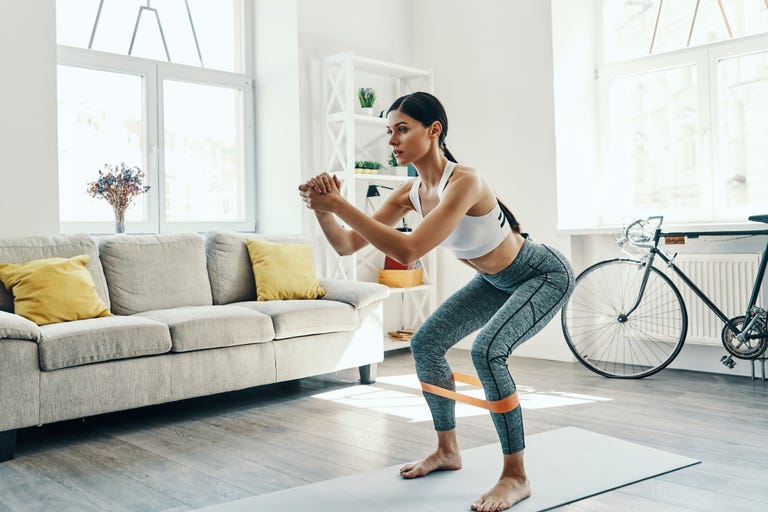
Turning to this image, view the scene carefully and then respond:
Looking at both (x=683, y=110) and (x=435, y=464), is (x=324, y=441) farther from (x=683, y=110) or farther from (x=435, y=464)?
(x=683, y=110)

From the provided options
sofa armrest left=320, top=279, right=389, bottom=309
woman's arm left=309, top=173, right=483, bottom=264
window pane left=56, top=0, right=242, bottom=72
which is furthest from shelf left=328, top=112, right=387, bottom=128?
woman's arm left=309, top=173, right=483, bottom=264

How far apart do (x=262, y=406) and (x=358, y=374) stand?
3.09ft

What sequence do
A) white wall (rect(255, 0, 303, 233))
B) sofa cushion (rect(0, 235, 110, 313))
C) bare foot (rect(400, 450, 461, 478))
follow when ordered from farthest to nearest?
white wall (rect(255, 0, 303, 233)) → sofa cushion (rect(0, 235, 110, 313)) → bare foot (rect(400, 450, 461, 478))

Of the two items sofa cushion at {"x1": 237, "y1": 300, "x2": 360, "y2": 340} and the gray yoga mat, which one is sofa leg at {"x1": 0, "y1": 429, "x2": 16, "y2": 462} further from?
sofa cushion at {"x1": 237, "y1": 300, "x2": 360, "y2": 340}

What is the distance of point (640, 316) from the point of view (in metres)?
4.62

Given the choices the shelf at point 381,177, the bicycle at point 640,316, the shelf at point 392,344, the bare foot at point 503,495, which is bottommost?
the bare foot at point 503,495

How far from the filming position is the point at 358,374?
15.1 ft

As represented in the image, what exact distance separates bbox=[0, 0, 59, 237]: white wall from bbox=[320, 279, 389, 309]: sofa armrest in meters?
1.51

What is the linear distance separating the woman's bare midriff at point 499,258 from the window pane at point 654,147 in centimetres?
278

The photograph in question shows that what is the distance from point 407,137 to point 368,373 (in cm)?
222

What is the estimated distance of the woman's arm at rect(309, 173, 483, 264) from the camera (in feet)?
6.87

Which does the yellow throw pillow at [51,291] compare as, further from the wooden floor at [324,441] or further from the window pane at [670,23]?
the window pane at [670,23]

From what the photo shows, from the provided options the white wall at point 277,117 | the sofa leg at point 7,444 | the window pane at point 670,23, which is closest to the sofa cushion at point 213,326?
the sofa leg at point 7,444

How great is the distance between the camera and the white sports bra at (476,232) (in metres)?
2.29
